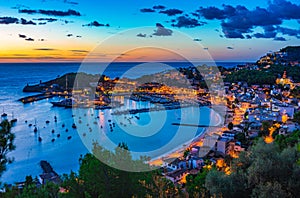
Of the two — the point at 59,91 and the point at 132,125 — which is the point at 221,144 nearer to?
the point at 132,125

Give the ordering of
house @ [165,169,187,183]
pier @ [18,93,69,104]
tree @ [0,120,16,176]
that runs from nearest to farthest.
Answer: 1. tree @ [0,120,16,176]
2. house @ [165,169,187,183]
3. pier @ [18,93,69,104]

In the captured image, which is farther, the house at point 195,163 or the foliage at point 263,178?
the house at point 195,163

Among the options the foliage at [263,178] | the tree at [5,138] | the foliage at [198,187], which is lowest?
the foliage at [198,187]

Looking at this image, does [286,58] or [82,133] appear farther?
[286,58]

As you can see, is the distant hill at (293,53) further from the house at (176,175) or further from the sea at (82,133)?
the house at (176,175)

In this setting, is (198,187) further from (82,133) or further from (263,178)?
(82,133)

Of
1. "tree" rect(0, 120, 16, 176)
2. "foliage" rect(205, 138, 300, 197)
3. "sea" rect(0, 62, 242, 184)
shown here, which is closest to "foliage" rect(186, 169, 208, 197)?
"foliage" rect(205, 138, 300, 197)

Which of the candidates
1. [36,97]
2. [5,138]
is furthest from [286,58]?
[5,138]

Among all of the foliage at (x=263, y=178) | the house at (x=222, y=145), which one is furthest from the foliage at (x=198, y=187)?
the house at (x=222, y=145)

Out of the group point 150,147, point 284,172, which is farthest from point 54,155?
point 284,172

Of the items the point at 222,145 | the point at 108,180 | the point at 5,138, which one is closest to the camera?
the point at 5,138

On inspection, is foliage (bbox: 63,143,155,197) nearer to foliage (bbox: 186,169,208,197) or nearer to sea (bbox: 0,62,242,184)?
foliage (bbox: 186,169,208,197)
